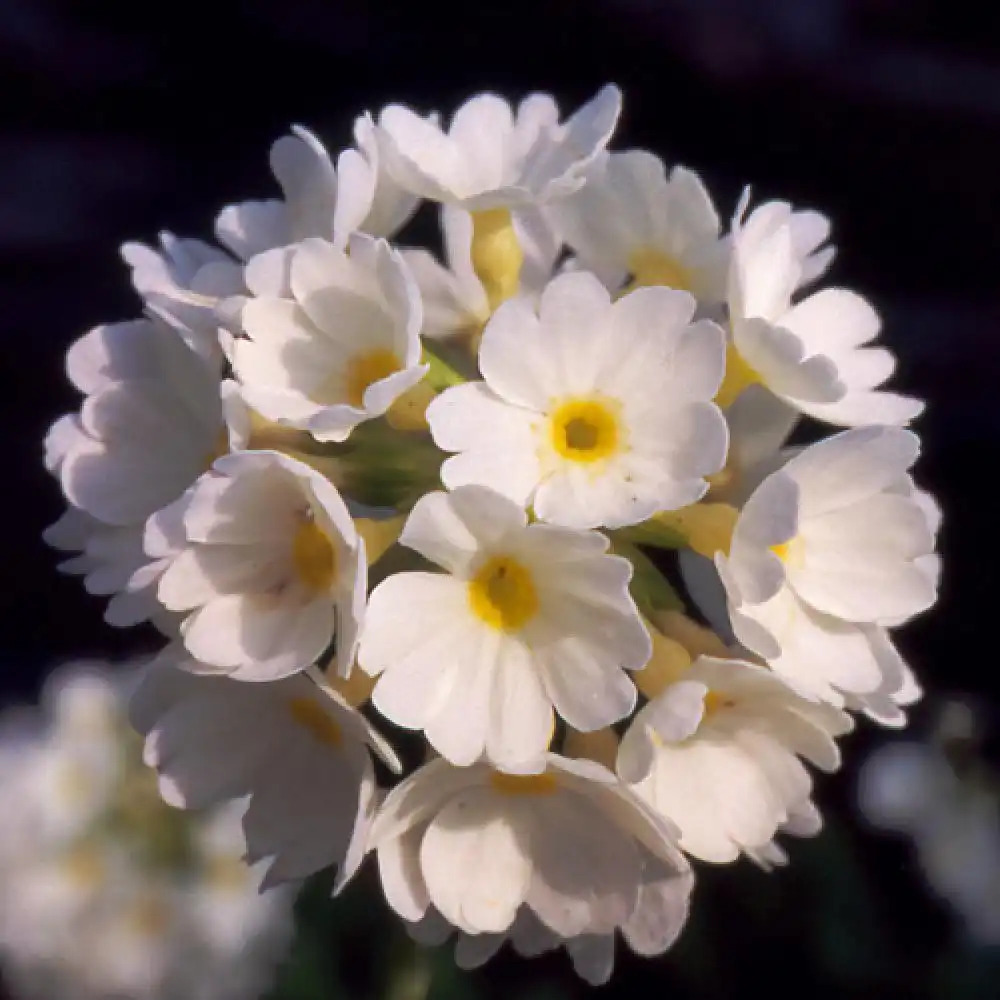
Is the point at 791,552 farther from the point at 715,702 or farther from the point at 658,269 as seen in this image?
the point at 658,269

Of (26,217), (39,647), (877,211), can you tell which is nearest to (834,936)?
(877,211)

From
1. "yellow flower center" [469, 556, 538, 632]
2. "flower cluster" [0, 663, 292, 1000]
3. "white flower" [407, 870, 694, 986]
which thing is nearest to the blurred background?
"flower cluster" [0, 663, 292, 1000]

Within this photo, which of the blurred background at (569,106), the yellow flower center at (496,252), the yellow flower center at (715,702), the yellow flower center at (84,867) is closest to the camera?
the yellow flower center at (715,702)

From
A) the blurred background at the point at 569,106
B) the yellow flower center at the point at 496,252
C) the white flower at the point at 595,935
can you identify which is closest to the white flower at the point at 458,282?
the yellow flower center at the point at 496,252

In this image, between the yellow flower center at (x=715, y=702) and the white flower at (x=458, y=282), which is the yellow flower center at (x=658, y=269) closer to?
the white flower at (x=458, y=282)

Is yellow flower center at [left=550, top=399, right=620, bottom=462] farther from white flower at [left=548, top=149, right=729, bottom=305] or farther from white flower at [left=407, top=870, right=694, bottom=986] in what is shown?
white flower at [left=407, top=870, right=694, bottom=986]
